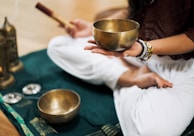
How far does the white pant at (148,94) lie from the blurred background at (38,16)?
588mm

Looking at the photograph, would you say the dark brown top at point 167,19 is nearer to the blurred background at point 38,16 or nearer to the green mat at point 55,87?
the green mat at point 55,87

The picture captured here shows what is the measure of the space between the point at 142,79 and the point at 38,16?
5.01 ft

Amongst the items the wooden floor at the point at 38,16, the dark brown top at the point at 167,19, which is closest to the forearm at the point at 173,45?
the dark brown top at the point at 167,19

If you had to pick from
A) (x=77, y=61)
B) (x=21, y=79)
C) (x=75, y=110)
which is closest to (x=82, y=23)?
(x=77, y=61)

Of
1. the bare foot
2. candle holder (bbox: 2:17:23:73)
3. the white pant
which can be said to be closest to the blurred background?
candle holder (bbox: 2:17:23:73)

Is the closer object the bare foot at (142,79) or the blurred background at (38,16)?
the bare foot at (142,79)

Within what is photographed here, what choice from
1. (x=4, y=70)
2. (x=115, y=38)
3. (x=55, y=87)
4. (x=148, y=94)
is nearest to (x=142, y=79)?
(x=148, y=94)

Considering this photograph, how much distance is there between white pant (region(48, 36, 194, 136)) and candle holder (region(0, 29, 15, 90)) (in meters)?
0.30

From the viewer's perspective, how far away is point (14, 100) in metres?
1.49

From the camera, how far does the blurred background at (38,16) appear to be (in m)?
2.18

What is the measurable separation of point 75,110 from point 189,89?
0.45 m

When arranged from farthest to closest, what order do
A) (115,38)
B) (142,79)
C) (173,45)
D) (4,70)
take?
(4,70) → (142,79) → (173,45) → (115,38)

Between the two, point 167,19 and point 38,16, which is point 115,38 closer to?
point 167,19

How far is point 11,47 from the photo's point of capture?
1.67m
